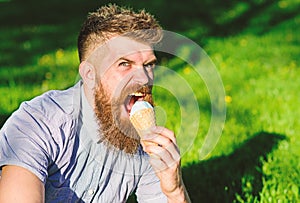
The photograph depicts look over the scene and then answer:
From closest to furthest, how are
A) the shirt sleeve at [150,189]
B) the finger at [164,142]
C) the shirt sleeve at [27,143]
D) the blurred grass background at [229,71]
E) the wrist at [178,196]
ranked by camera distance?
the finger at [164,142]
the shirt sleeve at [27,143]
the wrist at [178,196]
the shirt sleeve at [150,189]
the blurred grass background at [229,71]

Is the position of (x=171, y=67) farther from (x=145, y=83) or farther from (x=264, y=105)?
(x=145, y=83)

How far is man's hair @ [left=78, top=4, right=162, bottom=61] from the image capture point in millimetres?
3080

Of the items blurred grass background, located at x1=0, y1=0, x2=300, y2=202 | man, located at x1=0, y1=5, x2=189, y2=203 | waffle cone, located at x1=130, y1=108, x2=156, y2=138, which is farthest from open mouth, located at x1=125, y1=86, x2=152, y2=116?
blurred grass background, located at x1=0, y1=0, x2=300, y2=202

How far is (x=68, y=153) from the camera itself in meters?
3.01

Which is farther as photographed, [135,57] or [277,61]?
[277,61]

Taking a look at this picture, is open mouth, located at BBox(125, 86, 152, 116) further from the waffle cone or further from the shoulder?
the shoulder

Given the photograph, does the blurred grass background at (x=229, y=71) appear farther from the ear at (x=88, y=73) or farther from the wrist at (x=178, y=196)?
the ear at (x=88, y=73)

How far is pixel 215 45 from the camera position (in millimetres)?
8219

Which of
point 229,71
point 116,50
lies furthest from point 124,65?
point 229,71

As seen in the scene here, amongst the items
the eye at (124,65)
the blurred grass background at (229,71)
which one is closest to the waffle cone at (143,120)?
the eye at (124,65)

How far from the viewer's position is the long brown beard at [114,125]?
304cm

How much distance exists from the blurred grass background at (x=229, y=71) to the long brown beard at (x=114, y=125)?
0.90 meters

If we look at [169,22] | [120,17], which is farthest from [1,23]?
[120,17]

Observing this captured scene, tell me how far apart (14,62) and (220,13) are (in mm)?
4218
